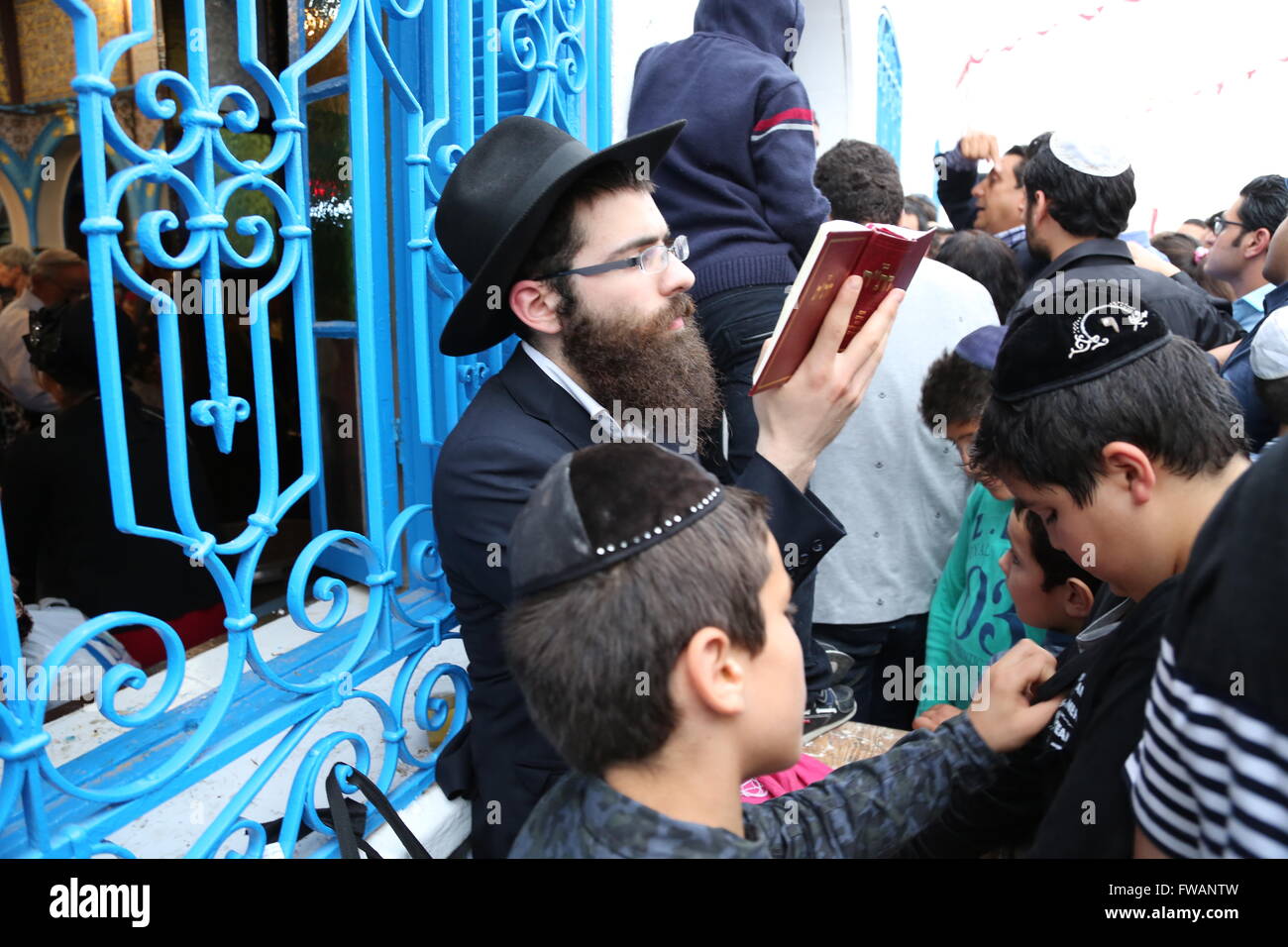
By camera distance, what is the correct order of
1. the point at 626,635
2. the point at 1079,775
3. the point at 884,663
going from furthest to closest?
the point at 884,663 < the point at 1079,775 < the point at 626,635

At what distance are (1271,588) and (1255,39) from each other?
9424 mm

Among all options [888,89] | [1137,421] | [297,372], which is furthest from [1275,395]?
[888,89]

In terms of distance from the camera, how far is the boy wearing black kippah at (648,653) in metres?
1.10

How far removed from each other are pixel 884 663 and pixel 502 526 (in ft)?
6.18

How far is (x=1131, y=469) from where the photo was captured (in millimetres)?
1366

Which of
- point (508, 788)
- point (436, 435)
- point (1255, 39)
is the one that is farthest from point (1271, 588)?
point (1255, 39)

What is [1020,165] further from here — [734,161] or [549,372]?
[549,372]

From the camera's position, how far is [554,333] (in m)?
1.92

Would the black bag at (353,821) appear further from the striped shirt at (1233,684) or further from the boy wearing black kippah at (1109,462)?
the striped shirt at (1233,684)

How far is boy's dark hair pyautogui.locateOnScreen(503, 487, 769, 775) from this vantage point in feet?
3.60

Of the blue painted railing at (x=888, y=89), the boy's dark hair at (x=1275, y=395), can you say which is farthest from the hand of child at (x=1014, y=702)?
the blue painted railing at (x=888, y=89)

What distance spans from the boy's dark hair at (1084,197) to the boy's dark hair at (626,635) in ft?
8.61

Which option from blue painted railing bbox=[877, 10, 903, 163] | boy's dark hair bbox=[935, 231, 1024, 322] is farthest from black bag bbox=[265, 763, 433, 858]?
blue painted railing bbox=[877, 10, 903, 163]

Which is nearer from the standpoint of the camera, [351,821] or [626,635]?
[626,635]
